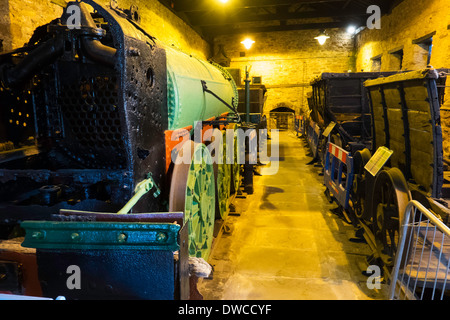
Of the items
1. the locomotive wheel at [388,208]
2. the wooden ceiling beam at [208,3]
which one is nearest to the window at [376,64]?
the wooden ceiling beam at [208,3]

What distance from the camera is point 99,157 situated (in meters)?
2.28

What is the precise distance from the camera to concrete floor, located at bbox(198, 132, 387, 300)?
330cm

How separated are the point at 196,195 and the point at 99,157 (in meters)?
1.04

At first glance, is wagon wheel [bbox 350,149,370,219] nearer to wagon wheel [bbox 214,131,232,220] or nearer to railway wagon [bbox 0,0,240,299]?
wagon wheel [bbox 214,131,232,220]

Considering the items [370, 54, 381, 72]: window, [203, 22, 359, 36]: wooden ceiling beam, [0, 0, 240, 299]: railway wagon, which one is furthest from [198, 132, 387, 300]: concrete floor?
[203, 22, 359, 36]: wooden ceiling beam

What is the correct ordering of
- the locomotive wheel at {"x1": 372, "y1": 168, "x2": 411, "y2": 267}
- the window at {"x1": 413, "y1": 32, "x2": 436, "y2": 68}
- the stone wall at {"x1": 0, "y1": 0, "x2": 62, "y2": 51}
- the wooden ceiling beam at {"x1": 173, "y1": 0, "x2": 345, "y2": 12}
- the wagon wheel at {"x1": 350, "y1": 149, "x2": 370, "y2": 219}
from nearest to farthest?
1. the locomotive wheel at {"x1": 372, "y1": 168, "x2": 411, "y2": 267}
2. the stone wall at {"x1": 0, "y1": 0, "x2": 62, "y2": 51}
3. the wagon wheel at {"x1": 350, "y1": 149, "x2": 370, "y2": 219}
4. the window at {"x1": 413, "y1": 32, "x2": 436, "y2": 68}
5. the wooden ceiling beam at {"x1": 173, "y1": 0, "x2": 345, "y2": 12}

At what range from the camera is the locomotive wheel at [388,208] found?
3043mm

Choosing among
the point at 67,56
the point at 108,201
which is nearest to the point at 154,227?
the point at 108,201

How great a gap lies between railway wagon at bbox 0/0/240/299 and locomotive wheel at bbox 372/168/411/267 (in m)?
2.03

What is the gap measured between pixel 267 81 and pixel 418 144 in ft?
57.3

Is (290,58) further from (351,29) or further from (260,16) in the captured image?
(260,16)

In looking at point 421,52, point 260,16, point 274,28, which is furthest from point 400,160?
point 274,28

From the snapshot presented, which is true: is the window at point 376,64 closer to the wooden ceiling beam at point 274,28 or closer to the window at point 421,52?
the wooden ceiling beam at point 274,28

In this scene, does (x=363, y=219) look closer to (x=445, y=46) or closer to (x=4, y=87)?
(x=4, y=87)
